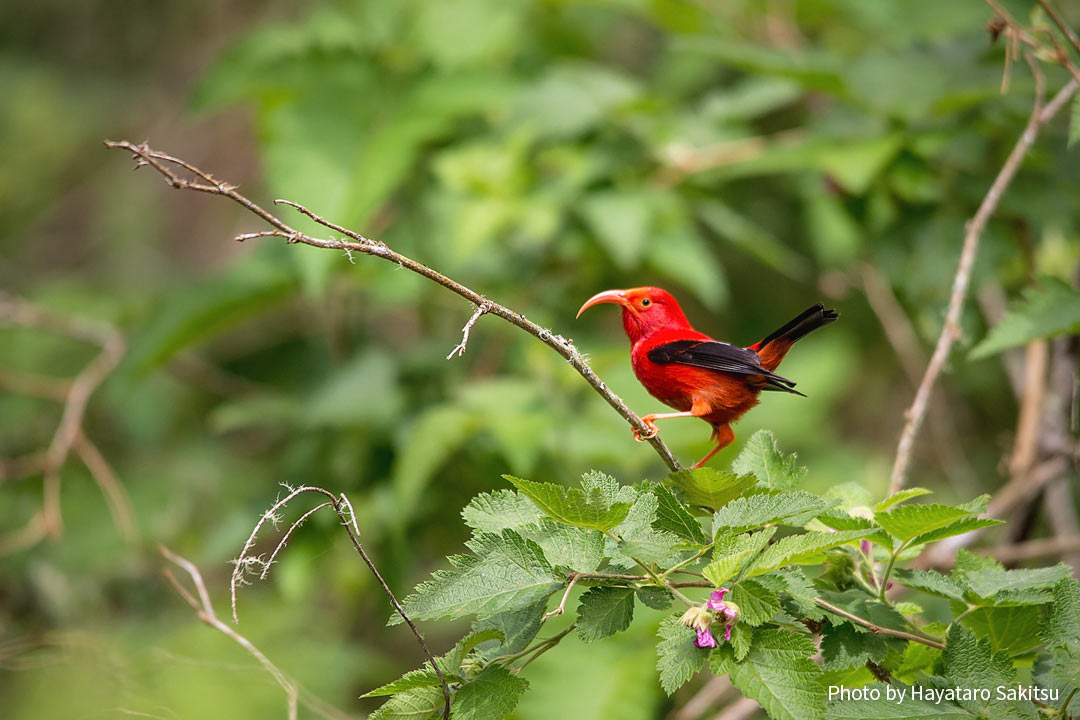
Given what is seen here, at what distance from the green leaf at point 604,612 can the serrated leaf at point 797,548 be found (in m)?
0.19

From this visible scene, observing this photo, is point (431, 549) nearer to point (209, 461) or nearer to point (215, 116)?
point (209, 461)

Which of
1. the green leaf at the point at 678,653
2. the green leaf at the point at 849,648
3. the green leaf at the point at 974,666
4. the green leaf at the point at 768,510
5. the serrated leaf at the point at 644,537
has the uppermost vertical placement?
the green leaf at the point at 768,510

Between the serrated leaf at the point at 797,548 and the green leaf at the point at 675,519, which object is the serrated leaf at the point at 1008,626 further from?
the green leaf at the point at 675,519

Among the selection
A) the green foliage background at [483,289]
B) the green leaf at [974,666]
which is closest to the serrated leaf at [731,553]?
the green leaf at [974,666]

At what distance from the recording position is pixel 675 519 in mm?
1402

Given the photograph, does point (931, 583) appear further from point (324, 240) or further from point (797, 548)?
point (324, 240)

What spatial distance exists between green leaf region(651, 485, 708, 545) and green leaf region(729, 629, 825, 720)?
18 centimetres

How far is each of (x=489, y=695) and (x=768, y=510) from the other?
19.7 inches

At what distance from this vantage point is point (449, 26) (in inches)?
169

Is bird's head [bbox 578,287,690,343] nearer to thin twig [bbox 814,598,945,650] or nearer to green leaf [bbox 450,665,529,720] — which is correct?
thin twig [bbox 814,598,945,650]

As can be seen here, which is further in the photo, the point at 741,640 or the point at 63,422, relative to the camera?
the point at 63,422

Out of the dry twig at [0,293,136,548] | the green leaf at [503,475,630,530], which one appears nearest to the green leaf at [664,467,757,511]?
the green leaf at [503,475,630,530]

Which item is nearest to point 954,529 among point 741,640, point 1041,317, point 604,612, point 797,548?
point 797,548

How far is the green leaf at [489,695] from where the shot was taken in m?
1.33
